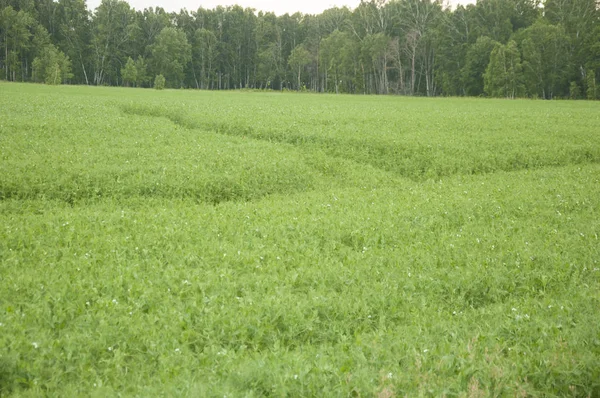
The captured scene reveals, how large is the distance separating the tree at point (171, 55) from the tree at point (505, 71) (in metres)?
68.9

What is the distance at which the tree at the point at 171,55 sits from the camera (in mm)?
107312

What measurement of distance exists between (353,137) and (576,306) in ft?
59.6

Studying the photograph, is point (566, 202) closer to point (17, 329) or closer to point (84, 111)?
point (17, 329)

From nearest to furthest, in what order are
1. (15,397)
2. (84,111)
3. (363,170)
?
(15,397)
(363,170)
(84,111)

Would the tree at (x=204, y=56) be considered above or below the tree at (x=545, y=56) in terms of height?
above

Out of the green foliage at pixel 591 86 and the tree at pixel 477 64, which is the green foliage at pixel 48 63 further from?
the green foliage at pixel 591 86

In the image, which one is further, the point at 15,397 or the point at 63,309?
the point at 63,309

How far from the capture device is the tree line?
7762 centimetres

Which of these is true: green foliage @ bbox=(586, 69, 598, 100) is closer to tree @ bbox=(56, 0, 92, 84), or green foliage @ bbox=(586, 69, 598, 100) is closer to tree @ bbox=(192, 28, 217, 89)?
tree @ bbox=(192, 28, 217, 89)

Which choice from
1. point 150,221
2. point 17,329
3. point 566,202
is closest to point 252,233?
point 150,221

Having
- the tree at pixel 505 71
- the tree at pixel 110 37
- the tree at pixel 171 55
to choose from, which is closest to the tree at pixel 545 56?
the tree at pixel 505 71

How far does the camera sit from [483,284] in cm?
864

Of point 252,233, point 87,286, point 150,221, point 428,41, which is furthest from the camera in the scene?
point 428,41

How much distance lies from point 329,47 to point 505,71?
145 feet
